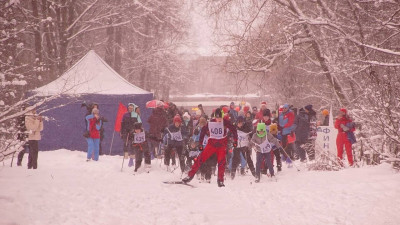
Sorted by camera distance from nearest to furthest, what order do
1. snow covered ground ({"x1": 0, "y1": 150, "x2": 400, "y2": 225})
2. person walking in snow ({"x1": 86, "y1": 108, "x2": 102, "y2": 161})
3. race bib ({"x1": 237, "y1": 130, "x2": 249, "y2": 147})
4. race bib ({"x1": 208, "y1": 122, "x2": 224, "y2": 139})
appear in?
snow covered ground ({"x1": 0, "y1": 150, "x2": 400, "y2": 225}), race bib ({"x1": 208, "y1": 122, "x2": 224, "y2": 139}), race bib ({"x1": 237, "y1": 130, "x2": 249, "y2": 147}), person walking in snow ({"x1": 86, "y1": 108, "x2": 102, "y2": 161})

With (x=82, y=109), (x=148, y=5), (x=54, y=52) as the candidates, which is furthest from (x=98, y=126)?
(x=148, y=5)

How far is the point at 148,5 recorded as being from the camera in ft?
76.1

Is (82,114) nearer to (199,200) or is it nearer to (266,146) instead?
(266,146)

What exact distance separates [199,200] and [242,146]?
134 inches

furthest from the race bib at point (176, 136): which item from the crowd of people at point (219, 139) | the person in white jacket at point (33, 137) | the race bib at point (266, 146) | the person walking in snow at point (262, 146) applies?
the person in white jacket at point (33, 137)

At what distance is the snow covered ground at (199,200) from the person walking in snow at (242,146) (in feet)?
3.05

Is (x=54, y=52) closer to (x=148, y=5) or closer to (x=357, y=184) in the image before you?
(x=148, y=5)

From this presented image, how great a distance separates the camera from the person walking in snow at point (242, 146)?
→ 34.7 feet

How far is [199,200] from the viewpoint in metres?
7.57

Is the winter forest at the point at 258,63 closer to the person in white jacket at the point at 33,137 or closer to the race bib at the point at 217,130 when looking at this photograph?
the person in white jacket at the point at 33,137

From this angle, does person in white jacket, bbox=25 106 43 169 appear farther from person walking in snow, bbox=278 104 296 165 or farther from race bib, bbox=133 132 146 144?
person walking in snow, bbox=278 104 296 165

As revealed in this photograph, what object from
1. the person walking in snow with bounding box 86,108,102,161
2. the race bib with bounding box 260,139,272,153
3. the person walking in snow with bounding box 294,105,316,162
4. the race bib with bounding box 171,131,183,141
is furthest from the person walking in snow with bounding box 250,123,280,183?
the person walking in snow with bounding box 86,108,102,161

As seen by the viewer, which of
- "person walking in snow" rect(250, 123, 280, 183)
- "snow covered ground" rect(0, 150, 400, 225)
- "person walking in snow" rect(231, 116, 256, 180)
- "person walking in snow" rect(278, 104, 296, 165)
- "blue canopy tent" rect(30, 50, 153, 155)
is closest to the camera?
"snow covered ground" rect(0, 150, 400, 225)

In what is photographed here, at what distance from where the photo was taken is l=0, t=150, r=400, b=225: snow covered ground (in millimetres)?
6113
